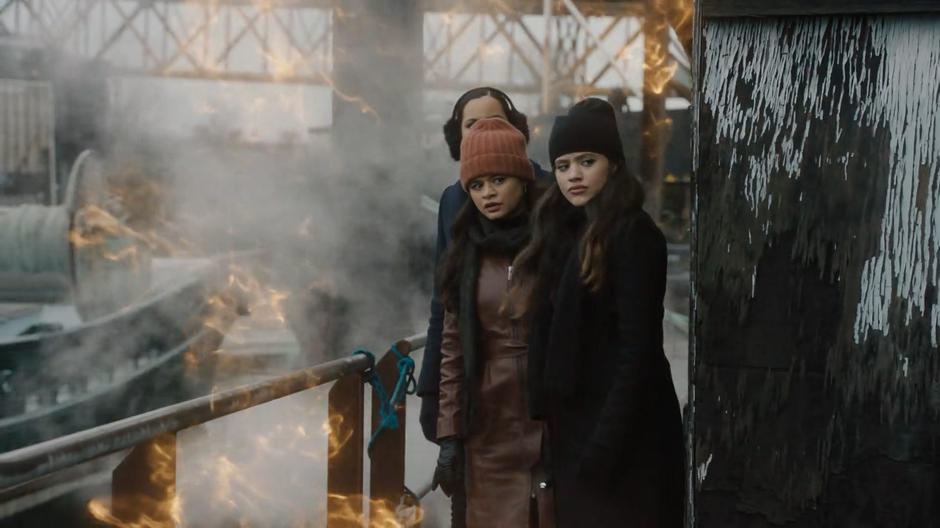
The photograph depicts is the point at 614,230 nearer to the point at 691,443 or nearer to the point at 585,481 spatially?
the point at 585,481

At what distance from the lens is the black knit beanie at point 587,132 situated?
7.90 feet

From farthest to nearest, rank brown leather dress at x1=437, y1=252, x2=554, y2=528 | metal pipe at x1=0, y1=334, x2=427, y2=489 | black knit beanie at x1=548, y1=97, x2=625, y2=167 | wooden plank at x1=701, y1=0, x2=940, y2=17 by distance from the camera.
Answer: brown leather dress at x1=437, y1=252, x2=554, y2=528
black knit beanie at x1=548, y1=97, x2=625, y2=167
metal pipe at x1=0, y1=334, x2=427, y2=489
wooden plank at x1=701, y1=0, x2=940, y2=17

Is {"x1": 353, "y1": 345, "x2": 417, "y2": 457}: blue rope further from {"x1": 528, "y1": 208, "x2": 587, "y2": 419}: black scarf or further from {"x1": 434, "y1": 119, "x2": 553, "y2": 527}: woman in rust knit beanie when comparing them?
{"x1": 528, "y1": 208, "x2": 587, "y2": 419}: black scarf

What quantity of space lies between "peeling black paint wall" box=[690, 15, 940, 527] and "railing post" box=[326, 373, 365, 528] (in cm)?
209

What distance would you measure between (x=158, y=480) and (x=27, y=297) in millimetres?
11284

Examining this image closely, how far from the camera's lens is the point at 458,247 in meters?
2.88

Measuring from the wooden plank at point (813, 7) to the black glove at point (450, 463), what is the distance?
1642 millimetres

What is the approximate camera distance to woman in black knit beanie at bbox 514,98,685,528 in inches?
88.5

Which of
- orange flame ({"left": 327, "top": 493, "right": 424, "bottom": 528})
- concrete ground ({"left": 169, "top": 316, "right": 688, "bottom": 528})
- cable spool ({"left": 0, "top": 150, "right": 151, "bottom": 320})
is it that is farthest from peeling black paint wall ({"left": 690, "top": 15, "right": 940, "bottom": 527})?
cable spool ({"left": 0, "top": 150, "right": 151, "bottom": 320})

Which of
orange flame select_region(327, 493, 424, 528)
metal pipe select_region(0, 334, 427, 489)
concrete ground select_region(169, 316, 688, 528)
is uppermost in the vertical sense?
metal pipe select_region(0, 334, 427, 489)

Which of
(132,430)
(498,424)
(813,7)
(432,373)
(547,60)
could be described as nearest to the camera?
(813,7)

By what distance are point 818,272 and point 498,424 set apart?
4.76 feet

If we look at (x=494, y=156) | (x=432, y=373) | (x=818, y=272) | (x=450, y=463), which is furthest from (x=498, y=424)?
(x=818, y=272)

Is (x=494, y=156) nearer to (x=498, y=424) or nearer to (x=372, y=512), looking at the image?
(x=498, y=424)
